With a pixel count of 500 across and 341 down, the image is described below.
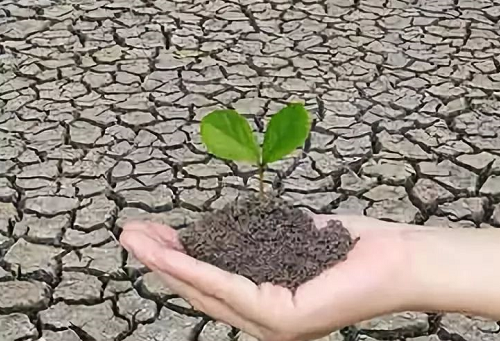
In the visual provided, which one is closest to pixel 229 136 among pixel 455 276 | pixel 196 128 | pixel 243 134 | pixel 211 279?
pixel 243 134

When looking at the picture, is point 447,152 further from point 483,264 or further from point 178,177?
point 483,264

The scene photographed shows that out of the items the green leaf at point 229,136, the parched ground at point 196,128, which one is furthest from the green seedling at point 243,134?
the parched ground at point 196,128

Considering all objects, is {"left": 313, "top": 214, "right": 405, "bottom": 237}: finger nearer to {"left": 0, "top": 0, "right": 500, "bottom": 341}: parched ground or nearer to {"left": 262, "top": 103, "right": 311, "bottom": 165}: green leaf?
{"left": 262, "top": 103, "right": 311, "bottom": 165}: green leaf

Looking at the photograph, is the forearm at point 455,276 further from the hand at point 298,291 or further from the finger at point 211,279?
the finger at point 211,279

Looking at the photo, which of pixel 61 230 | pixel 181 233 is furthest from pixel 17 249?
pixel 181 233

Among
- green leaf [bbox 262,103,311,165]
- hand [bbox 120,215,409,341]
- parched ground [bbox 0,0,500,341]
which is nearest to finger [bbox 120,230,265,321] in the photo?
hand [bbox 120,215,409,341]

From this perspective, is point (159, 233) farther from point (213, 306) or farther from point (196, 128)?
point (196, 128)

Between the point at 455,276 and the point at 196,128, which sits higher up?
the point at 455,276
